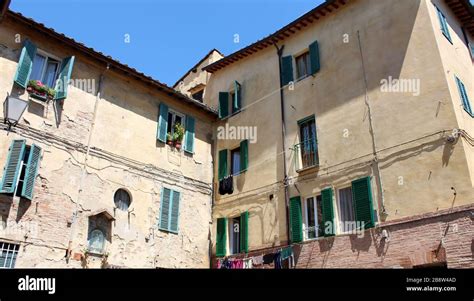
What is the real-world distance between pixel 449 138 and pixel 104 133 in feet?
32.7

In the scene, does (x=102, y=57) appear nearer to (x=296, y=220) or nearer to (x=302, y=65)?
(x=302, y=65)

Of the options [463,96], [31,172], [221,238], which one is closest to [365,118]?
[463,96]

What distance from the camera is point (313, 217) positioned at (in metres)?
13.1

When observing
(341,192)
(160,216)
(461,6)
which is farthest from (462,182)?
(160,216)

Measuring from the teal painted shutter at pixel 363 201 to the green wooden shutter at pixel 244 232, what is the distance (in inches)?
158

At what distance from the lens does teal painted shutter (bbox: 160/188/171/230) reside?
13807 mm

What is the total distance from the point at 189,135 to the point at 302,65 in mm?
4908

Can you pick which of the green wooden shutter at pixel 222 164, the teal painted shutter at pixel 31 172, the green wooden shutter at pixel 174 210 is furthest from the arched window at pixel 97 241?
the green wooden shutter at pixel 222 164

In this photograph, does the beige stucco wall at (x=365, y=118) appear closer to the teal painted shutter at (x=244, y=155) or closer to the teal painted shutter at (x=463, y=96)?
the teal painted shutter at (x=244, y=155)

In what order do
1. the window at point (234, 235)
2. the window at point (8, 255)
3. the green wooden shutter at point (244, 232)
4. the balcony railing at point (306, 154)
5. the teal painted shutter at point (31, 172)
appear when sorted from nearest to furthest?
1. the window at point (8, 255)
2. the teal painted shutter at point (31, 172)
3. the balcony railing at point (306, 154)
4. the green wooden shutter at point (244, 232)
5. the window at point (234, 235)

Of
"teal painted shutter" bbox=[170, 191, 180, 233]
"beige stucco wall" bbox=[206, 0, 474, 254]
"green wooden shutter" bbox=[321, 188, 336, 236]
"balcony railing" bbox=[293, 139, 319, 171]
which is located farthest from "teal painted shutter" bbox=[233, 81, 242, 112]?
"green wooden shutter" bbox=[321, 188, 336, 236]

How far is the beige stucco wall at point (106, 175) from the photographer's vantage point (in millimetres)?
11211

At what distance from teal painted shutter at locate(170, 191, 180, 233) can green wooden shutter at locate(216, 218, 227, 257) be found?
1715mm

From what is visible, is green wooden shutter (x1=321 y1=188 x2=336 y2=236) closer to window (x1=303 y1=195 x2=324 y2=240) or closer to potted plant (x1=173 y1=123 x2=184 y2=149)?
window (x1=303 y1=195 x2=324 y2=240)
